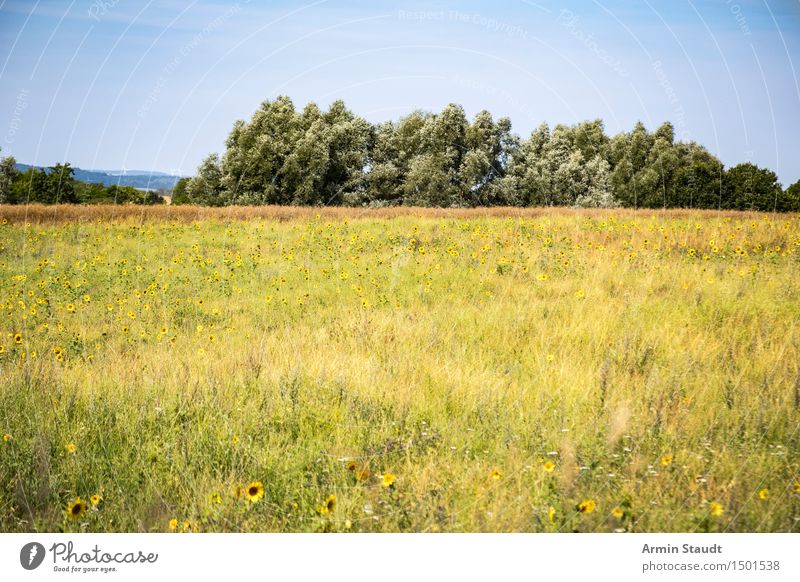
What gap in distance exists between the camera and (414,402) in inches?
156

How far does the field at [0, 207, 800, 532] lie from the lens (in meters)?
2.92

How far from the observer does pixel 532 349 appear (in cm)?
512

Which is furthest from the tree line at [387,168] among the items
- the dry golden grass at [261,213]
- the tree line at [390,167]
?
the dry golden grass at [261,213]

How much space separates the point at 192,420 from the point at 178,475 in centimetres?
56

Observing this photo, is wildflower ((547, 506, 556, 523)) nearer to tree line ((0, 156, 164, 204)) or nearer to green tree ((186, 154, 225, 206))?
tree line ((0, 156, 164, 204))

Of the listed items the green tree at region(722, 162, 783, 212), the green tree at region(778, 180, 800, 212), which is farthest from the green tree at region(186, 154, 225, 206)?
the green tree at region(722, 162, 783, 212)

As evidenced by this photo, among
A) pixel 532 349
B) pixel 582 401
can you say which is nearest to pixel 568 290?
pixel 532 349

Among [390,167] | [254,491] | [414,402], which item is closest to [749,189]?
[390,167]

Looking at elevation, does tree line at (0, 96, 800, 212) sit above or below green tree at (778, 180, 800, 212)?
above

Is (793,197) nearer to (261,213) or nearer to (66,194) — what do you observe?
(261,213)

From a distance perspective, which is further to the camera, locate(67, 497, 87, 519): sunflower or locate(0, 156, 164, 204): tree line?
locate(0, 156, 164, 204): tree line

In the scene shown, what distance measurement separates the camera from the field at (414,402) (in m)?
2.92

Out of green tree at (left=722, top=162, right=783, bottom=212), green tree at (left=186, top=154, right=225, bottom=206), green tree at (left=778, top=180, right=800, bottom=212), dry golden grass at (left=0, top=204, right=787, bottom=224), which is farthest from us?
green tree at (left=186, top=154, right=225, bottom=206)
